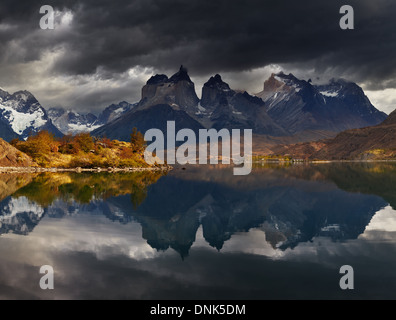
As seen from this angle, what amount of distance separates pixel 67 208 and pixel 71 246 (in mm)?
22304

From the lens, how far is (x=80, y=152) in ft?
558

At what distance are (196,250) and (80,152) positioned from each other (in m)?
151

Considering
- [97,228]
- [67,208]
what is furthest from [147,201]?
[97,228]

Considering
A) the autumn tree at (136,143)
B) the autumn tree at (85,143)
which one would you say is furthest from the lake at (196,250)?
the autumn tree at (136,143)

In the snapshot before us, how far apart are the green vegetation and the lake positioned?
107987 mm

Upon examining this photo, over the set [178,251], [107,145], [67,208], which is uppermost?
[107,145]

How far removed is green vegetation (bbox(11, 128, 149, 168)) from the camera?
511ft

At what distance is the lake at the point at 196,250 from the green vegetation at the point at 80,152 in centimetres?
10799

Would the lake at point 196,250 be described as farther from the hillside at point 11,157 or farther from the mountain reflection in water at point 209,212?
the hillside at point 11,157

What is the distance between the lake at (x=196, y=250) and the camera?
2005 cm

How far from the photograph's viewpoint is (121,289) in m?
19.9

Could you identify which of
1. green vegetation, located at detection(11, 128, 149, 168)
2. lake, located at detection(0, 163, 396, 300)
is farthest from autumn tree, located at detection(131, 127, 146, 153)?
lake, located at detection(0, 163, 396, 300)
